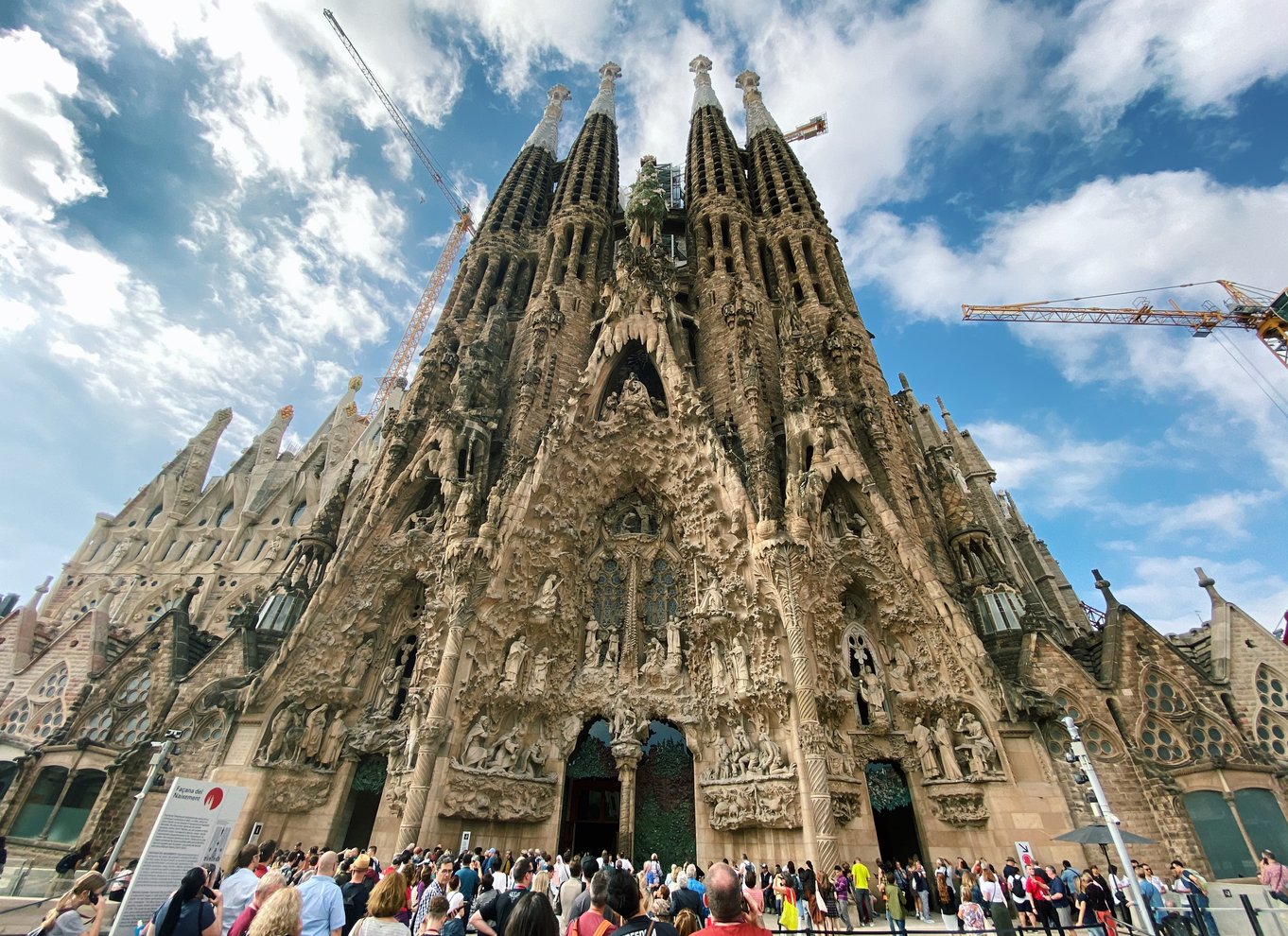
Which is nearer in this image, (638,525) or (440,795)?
(440,795)

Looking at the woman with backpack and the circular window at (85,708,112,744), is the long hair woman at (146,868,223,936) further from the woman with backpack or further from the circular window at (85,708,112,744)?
the circular window at (85,708,112,744)

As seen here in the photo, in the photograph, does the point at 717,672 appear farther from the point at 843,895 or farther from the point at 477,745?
the point at 477,745

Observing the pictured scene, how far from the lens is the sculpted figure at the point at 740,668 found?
518 inches

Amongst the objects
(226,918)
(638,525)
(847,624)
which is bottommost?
(226,918)

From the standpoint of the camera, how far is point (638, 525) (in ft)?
57.2

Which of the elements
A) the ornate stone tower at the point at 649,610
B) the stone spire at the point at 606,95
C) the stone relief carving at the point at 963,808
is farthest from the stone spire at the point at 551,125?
the stone relief carving at the point at 963,808

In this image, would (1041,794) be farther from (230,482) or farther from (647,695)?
(230,482)

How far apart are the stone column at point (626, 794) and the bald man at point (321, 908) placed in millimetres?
10826

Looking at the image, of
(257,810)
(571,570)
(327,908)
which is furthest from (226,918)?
(571,570)

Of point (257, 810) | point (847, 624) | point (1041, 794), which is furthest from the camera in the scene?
point (847, 624)

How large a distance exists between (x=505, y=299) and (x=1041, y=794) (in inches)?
872

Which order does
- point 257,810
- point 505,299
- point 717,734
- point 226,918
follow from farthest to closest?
point 505,299, point 717,734, point 257,810, point 226,918

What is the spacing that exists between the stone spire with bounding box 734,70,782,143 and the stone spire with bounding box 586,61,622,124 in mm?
7903

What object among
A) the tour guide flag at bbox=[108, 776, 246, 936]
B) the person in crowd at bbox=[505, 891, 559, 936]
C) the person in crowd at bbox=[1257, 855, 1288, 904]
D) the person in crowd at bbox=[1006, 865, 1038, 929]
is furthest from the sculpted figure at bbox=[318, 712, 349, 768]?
the person in crowd at bbox=[1257, 855, 1288, 904]
